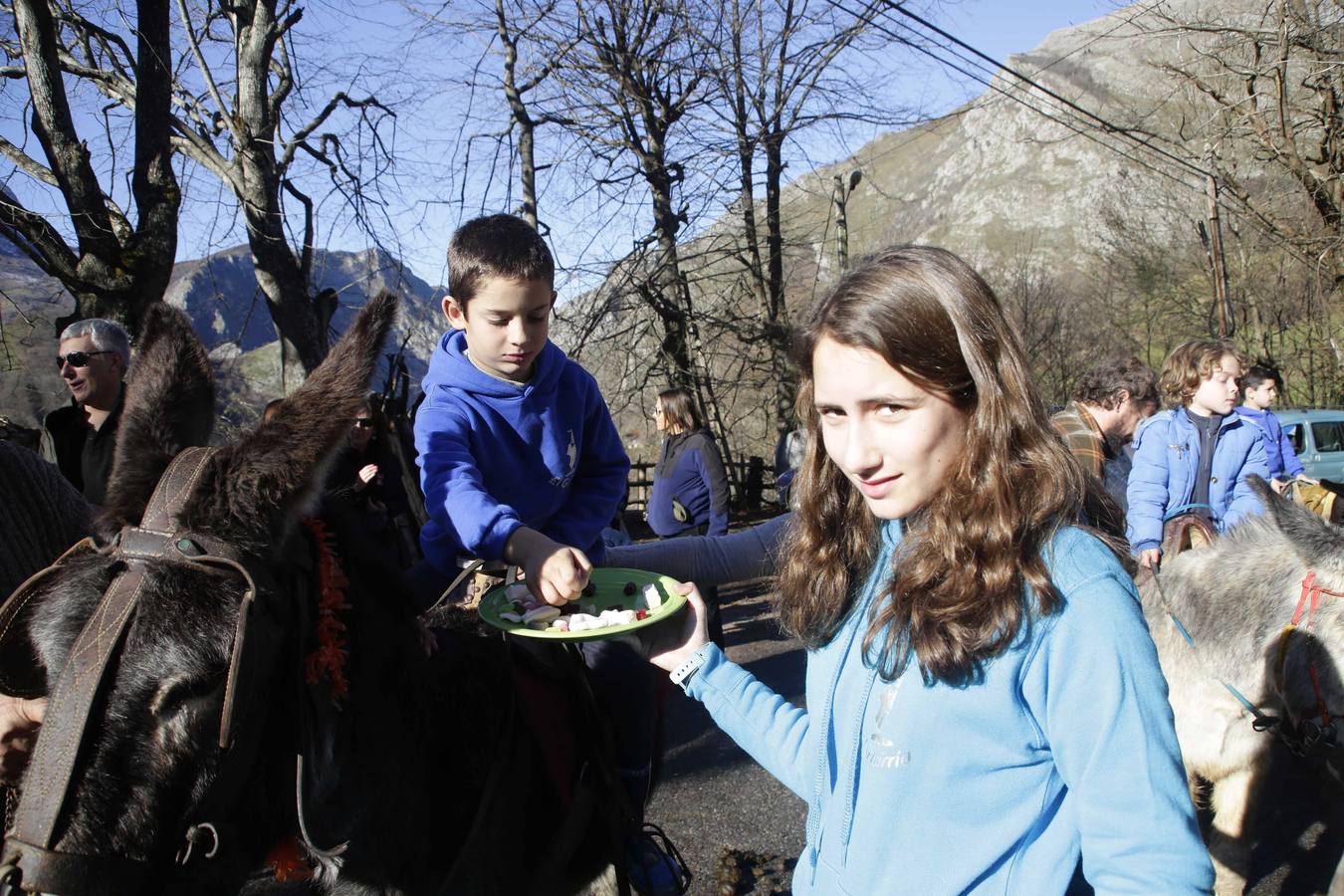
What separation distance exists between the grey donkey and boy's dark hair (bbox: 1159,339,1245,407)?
1842 mm

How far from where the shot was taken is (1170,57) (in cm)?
1166

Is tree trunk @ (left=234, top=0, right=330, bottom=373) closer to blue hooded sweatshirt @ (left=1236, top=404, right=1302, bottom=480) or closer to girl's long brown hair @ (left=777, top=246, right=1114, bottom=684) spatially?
girl's long brown hair @ (left=777, top=246, right=1114, bottom=684)

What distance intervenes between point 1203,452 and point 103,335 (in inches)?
230

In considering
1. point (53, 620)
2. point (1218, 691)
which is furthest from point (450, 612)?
point (1218, 691)

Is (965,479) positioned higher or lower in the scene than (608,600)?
higher

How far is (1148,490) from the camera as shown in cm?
477

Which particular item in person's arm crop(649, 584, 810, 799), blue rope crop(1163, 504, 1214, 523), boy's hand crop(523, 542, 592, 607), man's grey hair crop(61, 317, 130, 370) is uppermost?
man's grey hair crop(61, 317, 130, 370)

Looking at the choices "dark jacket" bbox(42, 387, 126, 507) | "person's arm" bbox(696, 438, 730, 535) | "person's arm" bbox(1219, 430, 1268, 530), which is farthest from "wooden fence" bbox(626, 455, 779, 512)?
"dark jacket" bbox(42, 387, 126, 507)

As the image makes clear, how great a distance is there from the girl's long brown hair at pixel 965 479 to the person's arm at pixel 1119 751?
2.8 inches

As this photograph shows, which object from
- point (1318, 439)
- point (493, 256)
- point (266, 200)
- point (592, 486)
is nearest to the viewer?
point (493, 256)

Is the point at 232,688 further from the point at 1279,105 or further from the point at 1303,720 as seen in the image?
the point at 1279,105

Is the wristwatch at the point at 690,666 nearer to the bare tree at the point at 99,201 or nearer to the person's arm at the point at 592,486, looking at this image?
the person's arm at the point at 592,486

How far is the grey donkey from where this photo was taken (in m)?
2.81

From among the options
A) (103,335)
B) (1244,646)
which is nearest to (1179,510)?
(1244,646)
